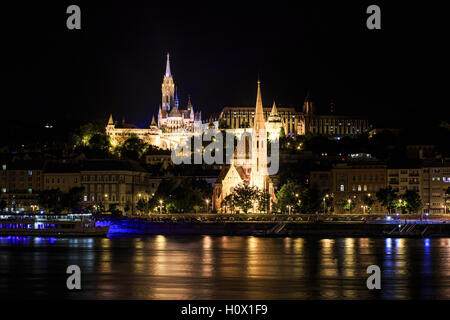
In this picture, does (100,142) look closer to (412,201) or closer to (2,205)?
(2,205)

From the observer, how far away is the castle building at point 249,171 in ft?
344

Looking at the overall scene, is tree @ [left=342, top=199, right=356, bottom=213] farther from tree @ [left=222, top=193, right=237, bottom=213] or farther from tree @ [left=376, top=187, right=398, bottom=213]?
tree @ [left=222, top=193, right=237, bottom=213]

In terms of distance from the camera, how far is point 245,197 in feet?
320

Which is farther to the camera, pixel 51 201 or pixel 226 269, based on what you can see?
pixel 51 201

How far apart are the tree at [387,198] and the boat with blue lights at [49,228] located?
33.2m

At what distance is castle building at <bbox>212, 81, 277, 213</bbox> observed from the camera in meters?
105

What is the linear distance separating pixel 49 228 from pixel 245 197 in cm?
2521

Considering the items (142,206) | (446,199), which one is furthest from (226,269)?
(446,199)

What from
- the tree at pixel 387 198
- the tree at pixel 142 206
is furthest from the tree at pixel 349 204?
the tree at pixel 142 206

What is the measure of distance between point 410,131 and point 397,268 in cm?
10295

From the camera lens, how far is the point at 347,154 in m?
142
